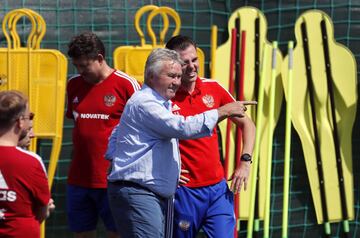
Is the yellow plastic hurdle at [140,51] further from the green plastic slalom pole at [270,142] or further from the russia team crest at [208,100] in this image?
the russia team crest at [208,100]

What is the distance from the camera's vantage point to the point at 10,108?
420cm

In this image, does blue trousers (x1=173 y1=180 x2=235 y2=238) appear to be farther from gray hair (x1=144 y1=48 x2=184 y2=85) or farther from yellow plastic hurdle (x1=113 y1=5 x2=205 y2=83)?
yellow plastic hurdle (x1=113 y1=5 x2=205 y2=83)

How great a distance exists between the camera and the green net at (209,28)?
719cm

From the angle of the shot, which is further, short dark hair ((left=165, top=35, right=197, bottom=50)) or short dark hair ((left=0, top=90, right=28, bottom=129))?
short dark hair ((left=165, top=35, right=197, bottom=50))

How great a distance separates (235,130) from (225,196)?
6.21 feet

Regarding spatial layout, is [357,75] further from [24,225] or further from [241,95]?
[24,225]

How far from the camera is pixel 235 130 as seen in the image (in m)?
7.18

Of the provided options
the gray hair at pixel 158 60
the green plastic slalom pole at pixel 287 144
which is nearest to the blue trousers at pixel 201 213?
the gray hair at pixel 158 60

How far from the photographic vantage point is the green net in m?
7.19

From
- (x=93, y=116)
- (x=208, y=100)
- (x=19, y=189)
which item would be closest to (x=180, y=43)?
(x=208, y=100)

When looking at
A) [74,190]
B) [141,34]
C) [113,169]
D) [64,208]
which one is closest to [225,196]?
[113,169]

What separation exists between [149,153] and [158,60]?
46cm

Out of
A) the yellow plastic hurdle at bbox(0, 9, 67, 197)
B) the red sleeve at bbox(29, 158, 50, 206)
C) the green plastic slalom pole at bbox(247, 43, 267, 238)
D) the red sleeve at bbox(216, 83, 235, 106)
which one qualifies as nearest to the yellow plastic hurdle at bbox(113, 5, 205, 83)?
the yellow plastic hurdle at bbox(0, 9, 67, 197)

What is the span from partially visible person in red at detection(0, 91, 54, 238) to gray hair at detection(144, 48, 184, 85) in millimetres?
762
